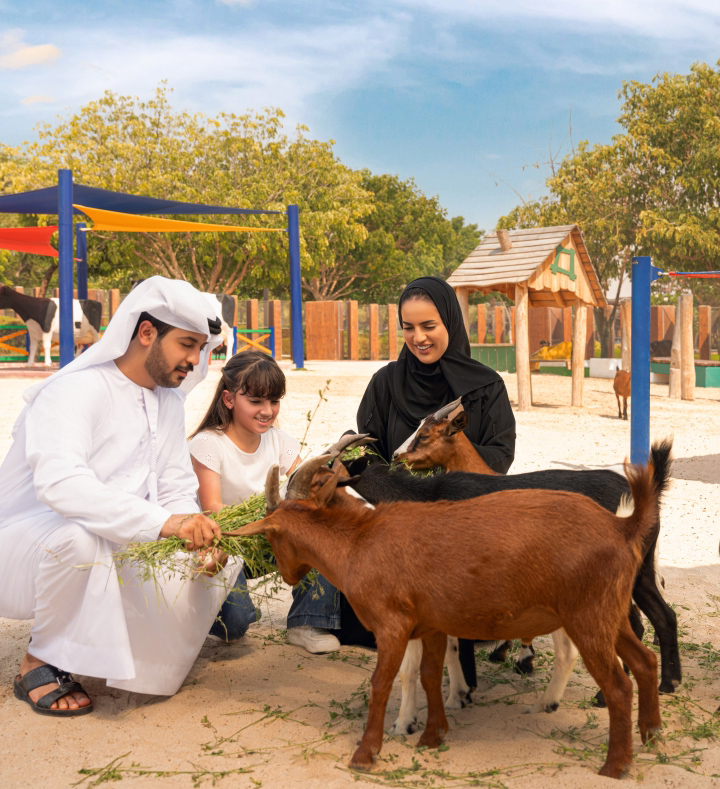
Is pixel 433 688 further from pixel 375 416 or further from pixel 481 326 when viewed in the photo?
pixel 481 326

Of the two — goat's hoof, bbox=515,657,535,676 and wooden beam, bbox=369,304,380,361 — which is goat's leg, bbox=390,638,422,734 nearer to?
goat's hoof, bbox=515,657,535,676

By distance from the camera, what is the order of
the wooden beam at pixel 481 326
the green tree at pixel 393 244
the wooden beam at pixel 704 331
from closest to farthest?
the wooden beam at pixel 704 331
the wooden beam at pixel 481 326
the green tree at pixel 393 244

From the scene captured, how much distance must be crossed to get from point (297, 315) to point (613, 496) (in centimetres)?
1629

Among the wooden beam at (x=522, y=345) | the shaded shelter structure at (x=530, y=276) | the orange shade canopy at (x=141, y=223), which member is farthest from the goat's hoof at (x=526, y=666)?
the orange shade canopy at (x=141, y=223)

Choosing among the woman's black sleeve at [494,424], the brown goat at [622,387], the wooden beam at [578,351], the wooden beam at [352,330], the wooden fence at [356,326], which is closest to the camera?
the woman's black sleeve at [494,424]

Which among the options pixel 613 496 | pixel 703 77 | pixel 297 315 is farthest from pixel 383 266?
pixel 613 496

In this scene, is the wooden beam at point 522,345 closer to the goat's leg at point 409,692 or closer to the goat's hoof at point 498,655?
the goat's hoof at point 498,655

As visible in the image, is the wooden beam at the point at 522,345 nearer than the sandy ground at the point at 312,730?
No

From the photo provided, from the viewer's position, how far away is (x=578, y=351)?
1522cm

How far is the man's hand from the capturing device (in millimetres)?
3352

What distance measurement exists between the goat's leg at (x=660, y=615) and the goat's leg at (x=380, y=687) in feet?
4.03

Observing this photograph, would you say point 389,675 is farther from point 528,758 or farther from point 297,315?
point 297,315

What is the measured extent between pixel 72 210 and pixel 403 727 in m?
12.4

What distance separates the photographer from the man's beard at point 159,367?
3781 millimetres
